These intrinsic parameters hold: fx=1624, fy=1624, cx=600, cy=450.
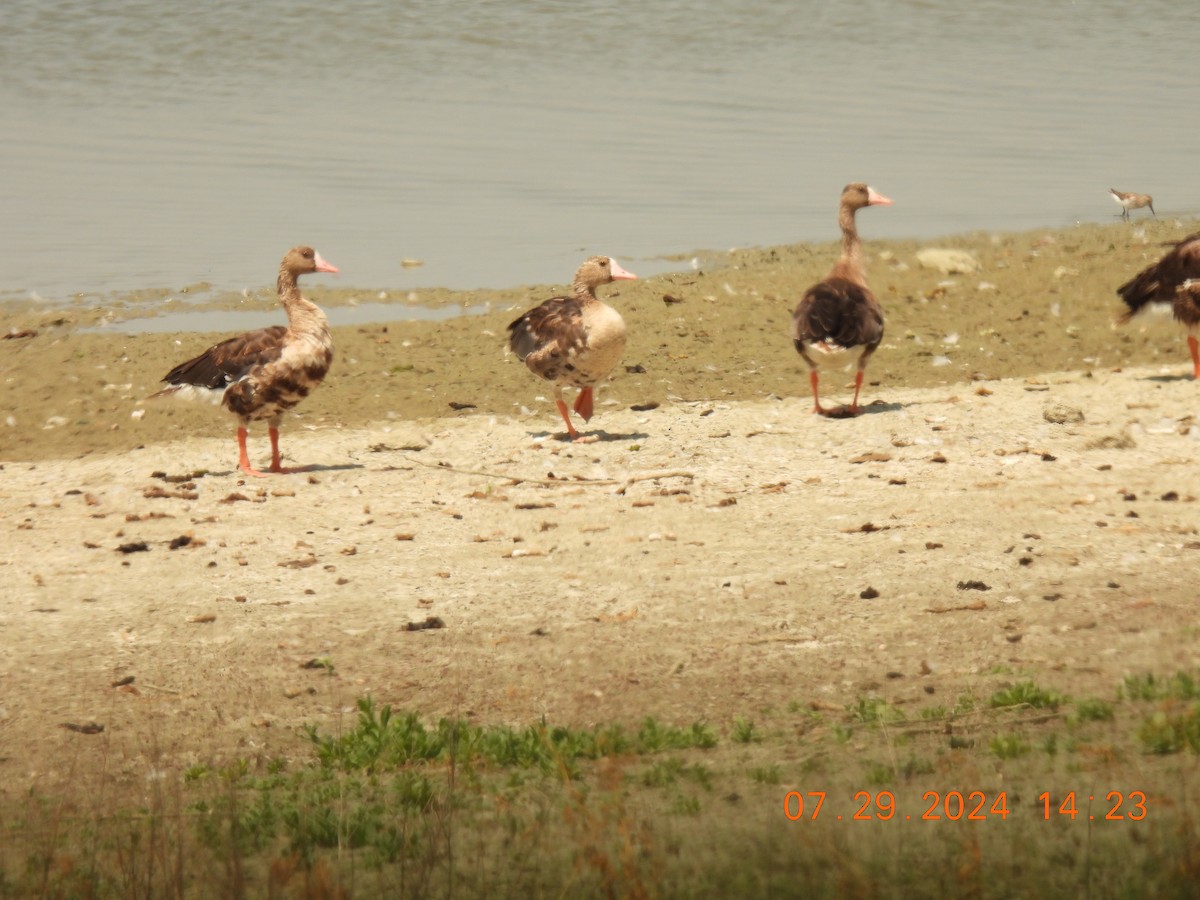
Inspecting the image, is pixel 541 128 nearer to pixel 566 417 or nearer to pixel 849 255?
pixel 849 255

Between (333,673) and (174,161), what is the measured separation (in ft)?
66.0

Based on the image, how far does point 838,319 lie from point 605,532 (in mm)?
4050

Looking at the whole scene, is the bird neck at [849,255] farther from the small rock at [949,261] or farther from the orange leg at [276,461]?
the orange leg at [276,461]

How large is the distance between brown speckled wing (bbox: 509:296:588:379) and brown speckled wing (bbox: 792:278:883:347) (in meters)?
1.87

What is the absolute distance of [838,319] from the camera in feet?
43.5

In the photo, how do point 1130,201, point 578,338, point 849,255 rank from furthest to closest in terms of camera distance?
point 1130,201
point 849,255
point 578,338

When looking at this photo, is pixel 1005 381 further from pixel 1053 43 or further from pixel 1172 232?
pixel 1053 43

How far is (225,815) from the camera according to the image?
585 cm

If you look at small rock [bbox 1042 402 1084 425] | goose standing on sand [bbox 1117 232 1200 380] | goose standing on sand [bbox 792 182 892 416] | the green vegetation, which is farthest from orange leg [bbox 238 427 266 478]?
goose standing on sand [bbox 1117 232 1200 380]

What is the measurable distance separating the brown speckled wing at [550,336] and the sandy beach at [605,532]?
0.62m

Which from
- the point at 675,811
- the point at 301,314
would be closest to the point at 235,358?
the point at 301,314

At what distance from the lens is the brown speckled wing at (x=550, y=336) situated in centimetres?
1295

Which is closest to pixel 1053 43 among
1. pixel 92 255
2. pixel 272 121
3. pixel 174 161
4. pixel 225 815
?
pixel 272 121
